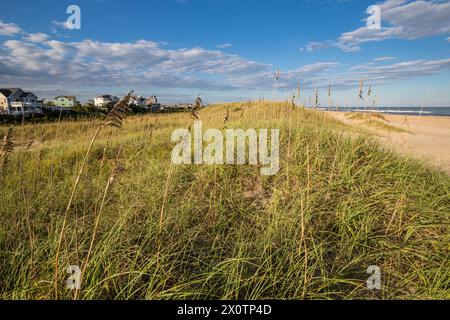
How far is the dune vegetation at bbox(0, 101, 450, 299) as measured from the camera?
6.35ft

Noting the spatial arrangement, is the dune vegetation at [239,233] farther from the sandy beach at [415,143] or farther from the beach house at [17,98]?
the beach house at [17,98]

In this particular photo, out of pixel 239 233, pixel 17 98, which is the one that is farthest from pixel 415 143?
pixel 17 98

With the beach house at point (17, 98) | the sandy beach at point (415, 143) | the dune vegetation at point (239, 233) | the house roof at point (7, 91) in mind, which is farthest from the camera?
the house roof at point (7, 91)

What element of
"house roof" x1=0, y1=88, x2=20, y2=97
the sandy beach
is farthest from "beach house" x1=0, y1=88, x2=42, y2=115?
the sandy beach

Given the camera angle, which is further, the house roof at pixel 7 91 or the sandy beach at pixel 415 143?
the house roof at pixel 7 91

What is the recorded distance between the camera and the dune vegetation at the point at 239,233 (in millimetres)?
1936

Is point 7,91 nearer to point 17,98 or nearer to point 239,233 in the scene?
point 17,98

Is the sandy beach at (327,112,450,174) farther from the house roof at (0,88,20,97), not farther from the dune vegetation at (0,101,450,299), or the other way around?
the house roof at (0,88,20,97)

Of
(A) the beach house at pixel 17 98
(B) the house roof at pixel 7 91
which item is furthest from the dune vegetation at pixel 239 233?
(B) the house roof at pixel 7 91

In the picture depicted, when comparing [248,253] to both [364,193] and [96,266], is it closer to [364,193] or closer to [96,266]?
[96,266]

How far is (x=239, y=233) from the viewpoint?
2.54 m

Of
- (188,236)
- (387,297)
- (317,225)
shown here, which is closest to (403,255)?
(387,297)
